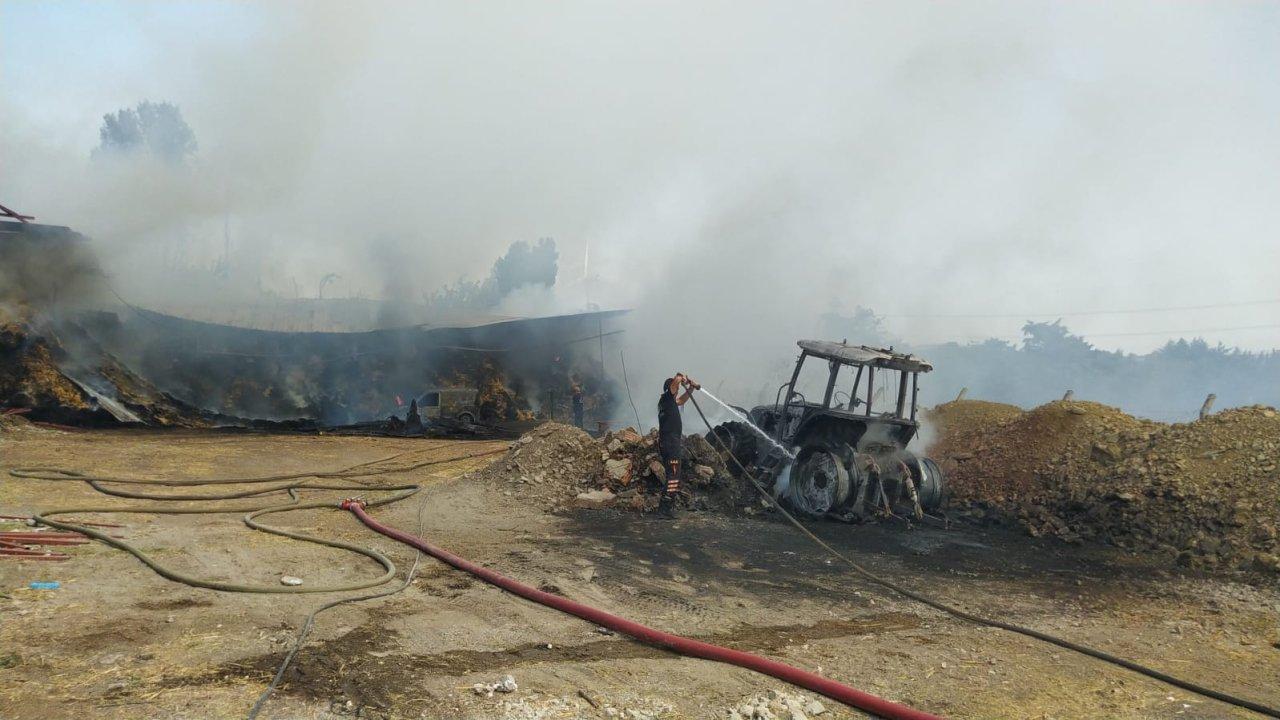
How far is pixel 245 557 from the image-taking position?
→ 6.39 metres

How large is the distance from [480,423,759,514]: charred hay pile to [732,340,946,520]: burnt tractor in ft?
2.85

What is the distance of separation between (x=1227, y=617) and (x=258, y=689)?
313 inches

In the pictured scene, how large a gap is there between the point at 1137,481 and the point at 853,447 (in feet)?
12.7

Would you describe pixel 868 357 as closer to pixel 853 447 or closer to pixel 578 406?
pixel 853 447

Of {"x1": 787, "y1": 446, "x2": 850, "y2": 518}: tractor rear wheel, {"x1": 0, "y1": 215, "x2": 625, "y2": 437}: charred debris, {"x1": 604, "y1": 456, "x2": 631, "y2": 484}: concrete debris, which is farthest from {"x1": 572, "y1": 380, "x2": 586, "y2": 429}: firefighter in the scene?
{"x1": 787, "y1": 446, "x2": 850, "y2": 518}: tractor rear wheel

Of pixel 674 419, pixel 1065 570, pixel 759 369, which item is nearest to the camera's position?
pixel 1065 570

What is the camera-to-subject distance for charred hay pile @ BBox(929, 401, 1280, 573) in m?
8.70

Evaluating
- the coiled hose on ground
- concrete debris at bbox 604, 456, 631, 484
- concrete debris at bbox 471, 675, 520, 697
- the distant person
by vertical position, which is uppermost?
the distant person

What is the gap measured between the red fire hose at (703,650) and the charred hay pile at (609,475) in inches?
158

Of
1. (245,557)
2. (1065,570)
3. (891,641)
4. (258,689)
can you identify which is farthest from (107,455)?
(1065,570)

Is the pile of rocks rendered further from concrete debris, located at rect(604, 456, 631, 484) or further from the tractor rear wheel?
concrete debris, located at rect(604, 456, 631, 484)

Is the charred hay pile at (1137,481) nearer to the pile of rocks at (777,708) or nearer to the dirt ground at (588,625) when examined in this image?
the dirt ground at (588,625)

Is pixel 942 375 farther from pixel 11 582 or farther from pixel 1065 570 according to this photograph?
pixel 11 582

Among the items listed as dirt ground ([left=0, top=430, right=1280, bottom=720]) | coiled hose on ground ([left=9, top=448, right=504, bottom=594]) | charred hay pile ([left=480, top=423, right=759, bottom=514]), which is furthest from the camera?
charred hay pile ([left=480, top=423, right=759, bottom=514])
